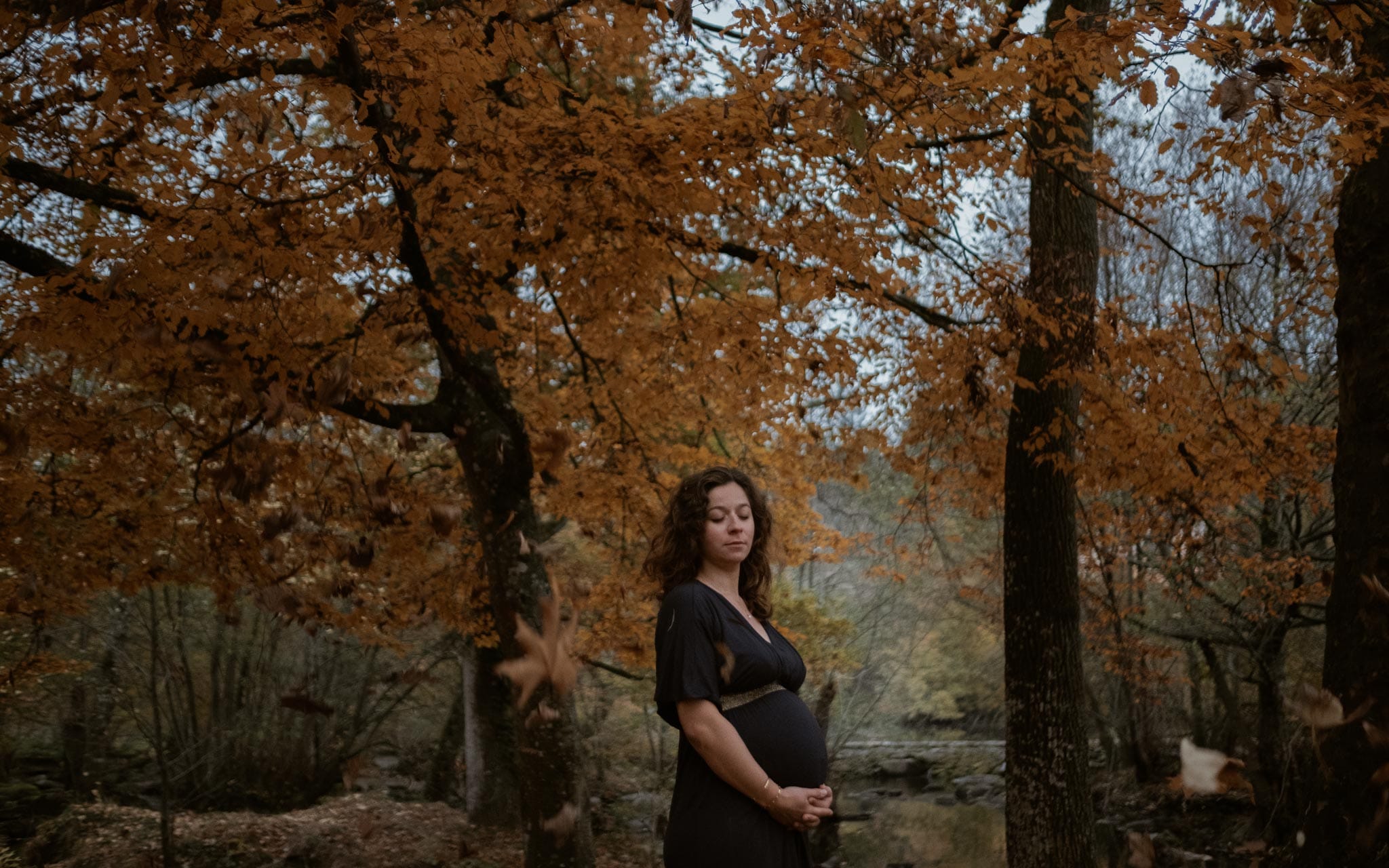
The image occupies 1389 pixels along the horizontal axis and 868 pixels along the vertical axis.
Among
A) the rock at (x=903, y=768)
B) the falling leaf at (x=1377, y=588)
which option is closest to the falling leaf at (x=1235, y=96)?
the falling leaf at (x=1377, y=588)

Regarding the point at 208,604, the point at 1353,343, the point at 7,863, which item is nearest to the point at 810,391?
the point at 1353,343

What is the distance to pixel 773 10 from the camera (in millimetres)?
4184

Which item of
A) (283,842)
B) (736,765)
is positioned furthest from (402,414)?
(283,842)

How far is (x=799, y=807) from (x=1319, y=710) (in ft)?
6.08

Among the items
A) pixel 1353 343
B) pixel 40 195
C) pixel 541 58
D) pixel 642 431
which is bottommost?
pixel 1353 343

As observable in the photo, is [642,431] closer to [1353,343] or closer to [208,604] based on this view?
[1353,343]

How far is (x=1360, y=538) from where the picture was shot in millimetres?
3445

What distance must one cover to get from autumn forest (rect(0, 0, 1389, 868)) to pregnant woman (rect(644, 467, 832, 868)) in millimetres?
544

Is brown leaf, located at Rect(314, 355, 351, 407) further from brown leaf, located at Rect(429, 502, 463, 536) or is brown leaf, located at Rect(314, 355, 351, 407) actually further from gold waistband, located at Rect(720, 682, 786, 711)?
gold waistband, located at Rect(720, 682, 786, 711)

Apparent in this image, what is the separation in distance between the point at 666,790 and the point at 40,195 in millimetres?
11505

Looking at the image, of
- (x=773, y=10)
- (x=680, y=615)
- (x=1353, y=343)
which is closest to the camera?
(x=680, y=615)

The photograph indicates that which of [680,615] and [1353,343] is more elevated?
[1353,343]

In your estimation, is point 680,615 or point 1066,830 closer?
point 680,615

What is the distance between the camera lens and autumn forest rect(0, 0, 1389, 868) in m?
4.14
